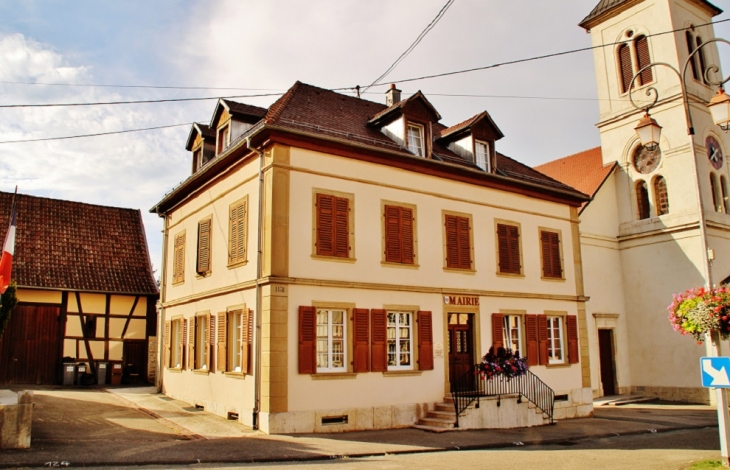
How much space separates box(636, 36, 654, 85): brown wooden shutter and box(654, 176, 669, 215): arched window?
456 centimetres

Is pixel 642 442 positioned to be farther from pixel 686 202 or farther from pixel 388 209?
pixel 686 202

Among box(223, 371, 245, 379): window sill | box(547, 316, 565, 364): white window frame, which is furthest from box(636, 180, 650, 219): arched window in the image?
box(223, 371, 245, 379): window sill

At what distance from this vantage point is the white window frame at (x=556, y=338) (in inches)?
785

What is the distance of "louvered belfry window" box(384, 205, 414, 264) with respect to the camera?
54.3 ft

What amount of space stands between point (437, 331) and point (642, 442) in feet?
18.3

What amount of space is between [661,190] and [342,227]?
646 inches

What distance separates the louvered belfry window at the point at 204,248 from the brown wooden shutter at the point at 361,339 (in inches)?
201

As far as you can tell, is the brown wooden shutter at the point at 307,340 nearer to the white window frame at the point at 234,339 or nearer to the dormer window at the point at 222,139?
the white window frame at the point at 234,339

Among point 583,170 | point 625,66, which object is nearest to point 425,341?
point 583,170

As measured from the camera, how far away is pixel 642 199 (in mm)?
26641

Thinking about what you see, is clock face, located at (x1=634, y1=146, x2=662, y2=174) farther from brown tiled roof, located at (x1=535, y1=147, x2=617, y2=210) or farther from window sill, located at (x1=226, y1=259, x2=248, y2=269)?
window sill, located at (x1=226, y1=259, x2=248, y2=269)

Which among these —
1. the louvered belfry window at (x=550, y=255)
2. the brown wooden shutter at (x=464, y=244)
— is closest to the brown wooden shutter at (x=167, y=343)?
the brown wooden shutter at (x=464, y=244)

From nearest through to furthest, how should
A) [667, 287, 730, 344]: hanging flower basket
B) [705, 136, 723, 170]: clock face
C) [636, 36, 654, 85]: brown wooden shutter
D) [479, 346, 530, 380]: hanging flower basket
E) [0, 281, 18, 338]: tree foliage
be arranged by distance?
[667, 287, 730, 344]: hanging flower basket
[0, 281, 18, 338]: tree foliage
[479, 346, 530, 380]: hanging flower basket
[705, 136, 723, 170]: clock face
[636, 36, 654, 85]: brown wooden shutter

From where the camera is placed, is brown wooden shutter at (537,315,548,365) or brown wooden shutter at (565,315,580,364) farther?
brown wooden shutter at (565,315,580,364)
